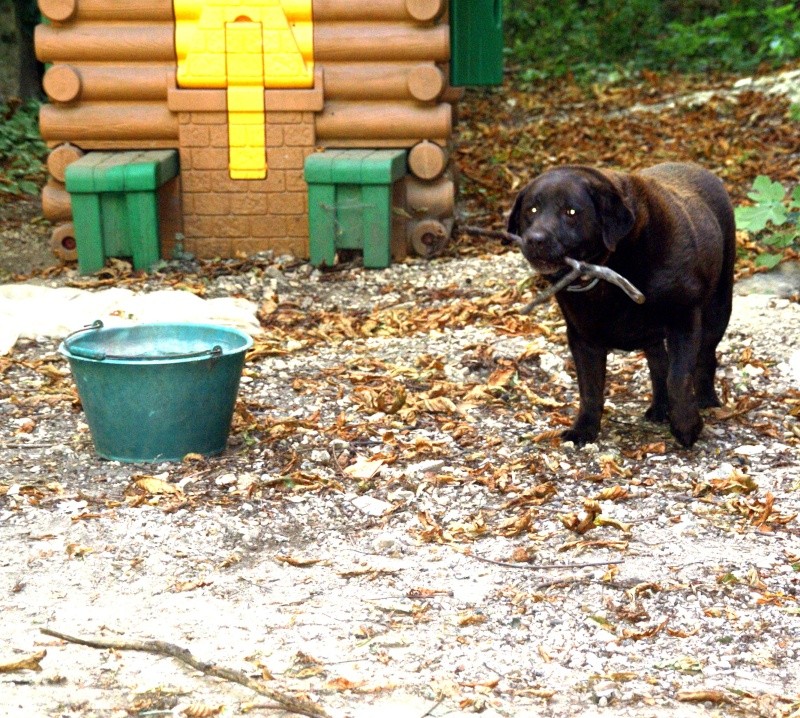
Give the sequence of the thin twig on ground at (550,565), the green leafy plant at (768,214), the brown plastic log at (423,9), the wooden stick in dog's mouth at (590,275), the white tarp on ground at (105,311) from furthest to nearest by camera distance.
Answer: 1. the brown plastic log at (423,9)
2. the green leafy plant at (768,214)
3. the white tarp on ground at (105,311)
4. the wooden stick in dog's mouth at (590,275)
5. the thin twig on ground at (550,565)

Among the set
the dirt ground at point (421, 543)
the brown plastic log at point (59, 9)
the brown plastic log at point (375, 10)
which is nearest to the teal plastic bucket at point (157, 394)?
the dirt ground at point (421, 543)

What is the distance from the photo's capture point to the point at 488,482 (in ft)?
16.5

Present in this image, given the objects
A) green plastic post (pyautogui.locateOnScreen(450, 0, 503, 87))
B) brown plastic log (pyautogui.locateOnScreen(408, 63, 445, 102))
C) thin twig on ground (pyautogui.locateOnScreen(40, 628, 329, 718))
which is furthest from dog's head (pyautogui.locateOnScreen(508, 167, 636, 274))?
green plastic post (pyautogui.locateOnScreen(450, 0, 503, 87))

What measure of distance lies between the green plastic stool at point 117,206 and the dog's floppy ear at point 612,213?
4.39m

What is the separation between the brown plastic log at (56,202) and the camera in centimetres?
912

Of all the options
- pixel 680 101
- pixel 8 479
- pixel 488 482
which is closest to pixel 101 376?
pixel 8 479

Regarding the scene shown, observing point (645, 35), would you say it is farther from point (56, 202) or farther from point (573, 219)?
point (573, 219)

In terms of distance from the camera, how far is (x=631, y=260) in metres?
4.94

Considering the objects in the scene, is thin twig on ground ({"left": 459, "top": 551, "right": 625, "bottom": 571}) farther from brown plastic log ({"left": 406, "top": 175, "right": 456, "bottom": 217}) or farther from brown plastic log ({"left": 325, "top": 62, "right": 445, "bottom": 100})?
brown plastic log ({"left": 325, "top": 62, "right": 445, "bottom": 100})

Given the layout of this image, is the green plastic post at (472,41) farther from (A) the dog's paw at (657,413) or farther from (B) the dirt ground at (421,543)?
(A) the dog's paw at (657,413)

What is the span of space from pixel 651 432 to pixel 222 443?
1.89m

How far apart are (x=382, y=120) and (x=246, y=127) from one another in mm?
964

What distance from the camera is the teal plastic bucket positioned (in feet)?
16.5

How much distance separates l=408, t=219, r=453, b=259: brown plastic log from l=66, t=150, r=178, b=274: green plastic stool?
1777 millimetres
